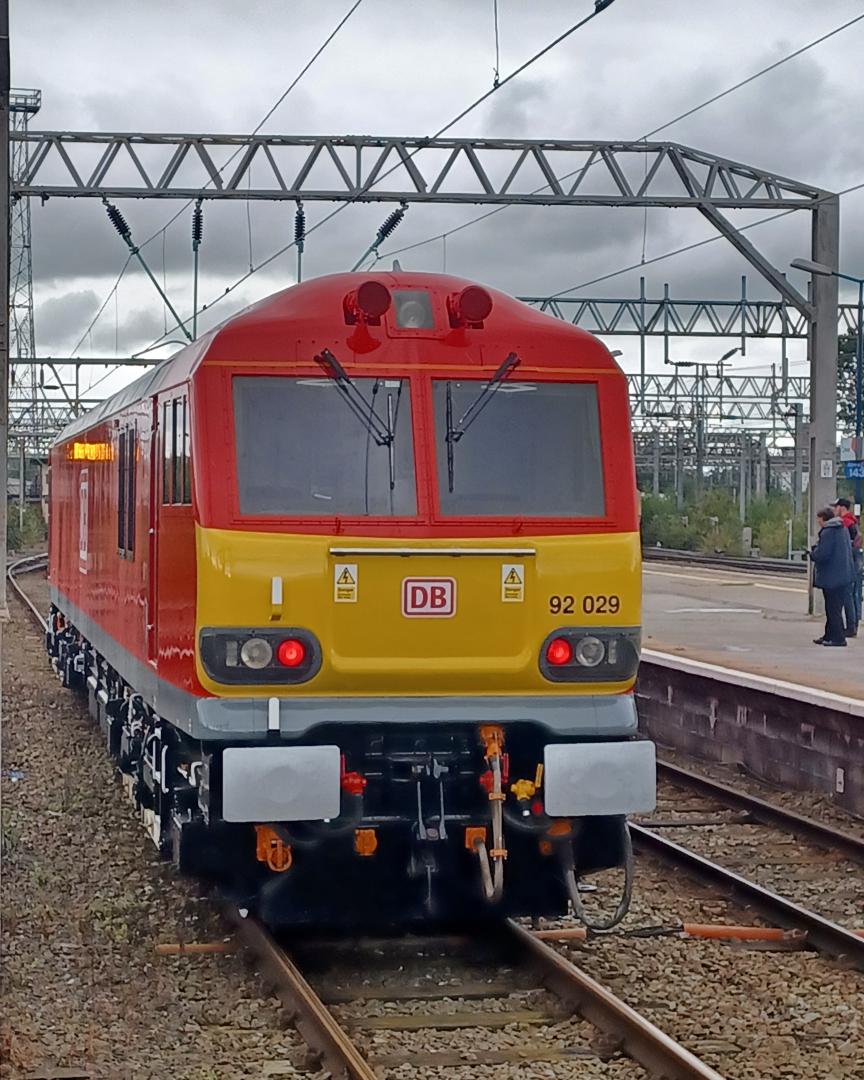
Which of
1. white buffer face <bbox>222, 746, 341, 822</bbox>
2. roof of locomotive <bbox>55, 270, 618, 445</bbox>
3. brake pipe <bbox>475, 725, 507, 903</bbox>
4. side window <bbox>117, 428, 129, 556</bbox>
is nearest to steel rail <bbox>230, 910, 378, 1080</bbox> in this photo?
white buffer face <bbox>222, 746, 341, 822</bbox>

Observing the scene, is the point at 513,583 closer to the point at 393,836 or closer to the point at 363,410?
the point at 363,410

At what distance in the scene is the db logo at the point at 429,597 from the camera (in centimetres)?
742

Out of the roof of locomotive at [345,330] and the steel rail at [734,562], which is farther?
the steel rail at [734,562]

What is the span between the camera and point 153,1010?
6.98 meters

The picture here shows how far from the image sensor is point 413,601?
24.4 feet

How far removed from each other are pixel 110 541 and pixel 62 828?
1.91 m

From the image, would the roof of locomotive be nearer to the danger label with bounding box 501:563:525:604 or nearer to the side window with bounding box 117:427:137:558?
the danger label with bounding box 501:563:525:604

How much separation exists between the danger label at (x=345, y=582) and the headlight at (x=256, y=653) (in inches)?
14.8

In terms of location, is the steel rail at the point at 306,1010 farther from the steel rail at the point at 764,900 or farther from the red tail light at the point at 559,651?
the steel rail at the point at 764,900

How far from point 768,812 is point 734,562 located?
30572mm

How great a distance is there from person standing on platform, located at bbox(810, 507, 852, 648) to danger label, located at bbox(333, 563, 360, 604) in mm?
11402

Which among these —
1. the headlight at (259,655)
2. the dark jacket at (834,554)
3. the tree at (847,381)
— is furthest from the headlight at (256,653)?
the tree at (847,381)

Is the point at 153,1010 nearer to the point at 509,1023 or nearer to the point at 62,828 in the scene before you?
the point at 509,1023

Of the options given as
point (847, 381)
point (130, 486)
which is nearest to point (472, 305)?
point (130, 486)
